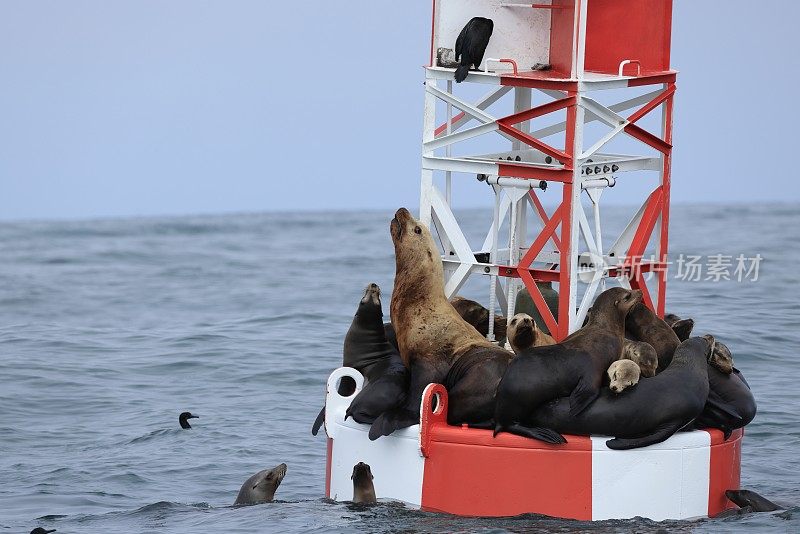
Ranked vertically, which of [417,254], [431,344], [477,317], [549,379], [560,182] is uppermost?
[560,182]

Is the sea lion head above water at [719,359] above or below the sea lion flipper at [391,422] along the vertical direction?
above

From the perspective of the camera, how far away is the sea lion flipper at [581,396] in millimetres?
8625

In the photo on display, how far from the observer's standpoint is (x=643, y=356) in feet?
29.5

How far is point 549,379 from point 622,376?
450mm

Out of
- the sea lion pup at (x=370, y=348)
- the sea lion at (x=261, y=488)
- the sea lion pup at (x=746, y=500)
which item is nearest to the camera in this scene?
the sea lion pup at (x=746, y=500)

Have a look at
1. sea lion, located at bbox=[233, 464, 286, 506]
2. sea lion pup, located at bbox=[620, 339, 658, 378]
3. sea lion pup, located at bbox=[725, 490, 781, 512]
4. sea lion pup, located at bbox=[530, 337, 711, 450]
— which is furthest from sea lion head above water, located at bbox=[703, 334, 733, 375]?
sea lion, located at bbox=[233, 464, 286, 506]

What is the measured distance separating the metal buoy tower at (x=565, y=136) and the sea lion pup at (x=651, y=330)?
32cm

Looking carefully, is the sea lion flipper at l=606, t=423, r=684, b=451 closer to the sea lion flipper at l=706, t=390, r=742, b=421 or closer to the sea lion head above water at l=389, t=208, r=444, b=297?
the sea lion flipper at l=706, t=390, r=742, b=421

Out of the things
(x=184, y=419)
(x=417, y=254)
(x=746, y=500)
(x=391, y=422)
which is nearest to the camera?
(x=391, y=422)

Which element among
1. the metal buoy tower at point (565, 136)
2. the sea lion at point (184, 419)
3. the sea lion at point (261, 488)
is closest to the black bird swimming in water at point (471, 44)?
the metal buoy tower at point (565, 136)

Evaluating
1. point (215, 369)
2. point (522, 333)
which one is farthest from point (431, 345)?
point (215, 369)

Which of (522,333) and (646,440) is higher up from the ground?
(522,333)

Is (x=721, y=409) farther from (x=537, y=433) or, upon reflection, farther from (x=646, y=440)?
(x=537, y=433)

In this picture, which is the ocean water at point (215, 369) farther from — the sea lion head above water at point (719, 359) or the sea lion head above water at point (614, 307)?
the sea lion head above water at point (614, 307)
